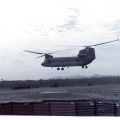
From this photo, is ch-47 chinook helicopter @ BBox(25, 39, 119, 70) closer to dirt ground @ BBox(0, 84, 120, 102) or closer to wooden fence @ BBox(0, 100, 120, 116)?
dirt ground @ BBox(0, 84, 120, 102)

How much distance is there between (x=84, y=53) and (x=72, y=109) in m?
79.0

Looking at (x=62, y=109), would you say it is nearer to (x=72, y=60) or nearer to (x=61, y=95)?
(x=61, y=95)

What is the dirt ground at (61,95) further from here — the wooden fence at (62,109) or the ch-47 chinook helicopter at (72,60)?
the ch-47 chinook helicopter at (72,60)

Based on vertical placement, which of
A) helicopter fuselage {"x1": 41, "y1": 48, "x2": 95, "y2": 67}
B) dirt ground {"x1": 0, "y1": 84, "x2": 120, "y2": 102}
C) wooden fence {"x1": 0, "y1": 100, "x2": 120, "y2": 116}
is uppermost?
helicopter fuselage {"x1": 41, "y1": 48, "x2": 95, "y2": 67}

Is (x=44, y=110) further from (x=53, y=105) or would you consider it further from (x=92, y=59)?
(x=92, y=59)

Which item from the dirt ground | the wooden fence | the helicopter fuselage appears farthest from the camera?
the helicopter fuselage

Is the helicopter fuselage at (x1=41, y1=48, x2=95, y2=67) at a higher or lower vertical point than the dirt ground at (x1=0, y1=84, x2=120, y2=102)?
higher

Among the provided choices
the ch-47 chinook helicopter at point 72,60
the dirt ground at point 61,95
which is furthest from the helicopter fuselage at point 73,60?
the dirt ground at point 61,95

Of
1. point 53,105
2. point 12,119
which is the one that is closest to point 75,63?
point 53,105

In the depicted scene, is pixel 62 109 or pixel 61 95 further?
pixel 61 95

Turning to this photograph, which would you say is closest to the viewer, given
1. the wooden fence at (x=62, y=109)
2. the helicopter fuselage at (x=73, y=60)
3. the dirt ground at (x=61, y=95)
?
the wooden fence at (x=62, y=109)

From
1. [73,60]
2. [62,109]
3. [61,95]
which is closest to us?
[62,109]

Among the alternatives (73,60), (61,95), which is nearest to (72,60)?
(73,60)

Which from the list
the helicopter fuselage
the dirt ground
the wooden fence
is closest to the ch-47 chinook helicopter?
the helicopter fuselage
